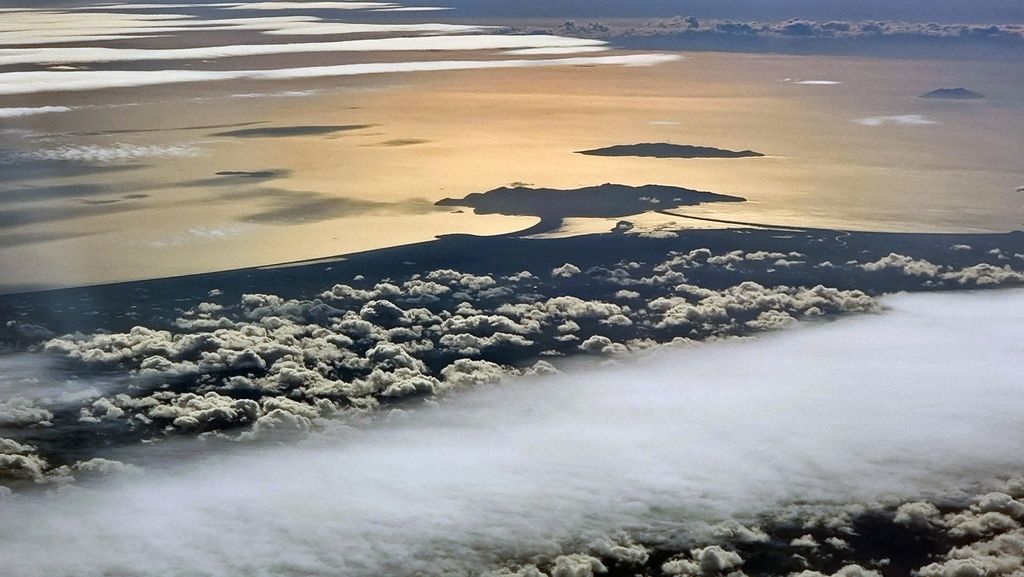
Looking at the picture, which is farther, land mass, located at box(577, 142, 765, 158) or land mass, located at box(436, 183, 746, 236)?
land mass, located at box(577, 142, 765, 158)

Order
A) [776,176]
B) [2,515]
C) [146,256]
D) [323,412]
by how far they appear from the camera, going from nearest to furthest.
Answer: [2,515], [323,412], [146,256], [776,176]

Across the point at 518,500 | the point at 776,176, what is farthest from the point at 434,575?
the point at 776,176

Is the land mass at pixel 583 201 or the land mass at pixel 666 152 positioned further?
the land mass at pixel 666 152

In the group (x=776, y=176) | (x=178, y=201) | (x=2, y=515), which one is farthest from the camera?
(x=776, y=176)

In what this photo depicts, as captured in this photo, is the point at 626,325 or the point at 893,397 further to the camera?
the point at 626,325

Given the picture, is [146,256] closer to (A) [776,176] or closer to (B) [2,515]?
(B) [2,515]

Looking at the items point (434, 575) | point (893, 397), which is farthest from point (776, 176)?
point (434, 575)

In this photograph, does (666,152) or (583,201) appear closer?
(583,201)
